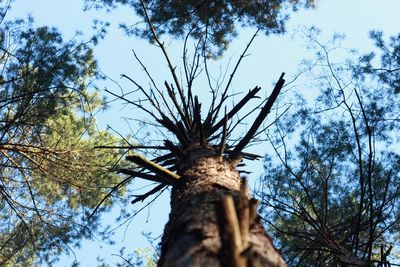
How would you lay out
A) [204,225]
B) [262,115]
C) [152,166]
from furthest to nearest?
[262,115], [152,166], [204,225]

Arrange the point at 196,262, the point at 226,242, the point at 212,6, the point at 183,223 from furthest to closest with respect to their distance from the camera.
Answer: the point at 212,6, the point at 183,223, the point at 196,262, the point at 226,242

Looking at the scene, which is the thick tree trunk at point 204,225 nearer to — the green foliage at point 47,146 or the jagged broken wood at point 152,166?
the jagged broken wood at point 152,166

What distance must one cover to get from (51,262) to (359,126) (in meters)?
5.37

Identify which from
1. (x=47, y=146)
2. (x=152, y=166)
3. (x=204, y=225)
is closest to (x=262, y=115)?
(x=152, y=166)

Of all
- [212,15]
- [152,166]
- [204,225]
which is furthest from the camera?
[212,15]

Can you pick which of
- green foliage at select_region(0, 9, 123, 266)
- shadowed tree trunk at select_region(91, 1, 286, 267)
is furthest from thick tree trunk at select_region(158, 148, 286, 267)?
green foliage at select_region(0, 9, 123, 266)

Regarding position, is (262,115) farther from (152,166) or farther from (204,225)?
(204,225)

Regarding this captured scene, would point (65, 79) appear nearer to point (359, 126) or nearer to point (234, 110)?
point (234, 110)

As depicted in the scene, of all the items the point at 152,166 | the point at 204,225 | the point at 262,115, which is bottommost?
the point at 204,225

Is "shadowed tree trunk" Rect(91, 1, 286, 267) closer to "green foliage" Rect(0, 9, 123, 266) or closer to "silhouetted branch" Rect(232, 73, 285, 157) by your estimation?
"silhouetted branch" Rect(232, 73, 285, 157)

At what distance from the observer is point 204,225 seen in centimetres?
167

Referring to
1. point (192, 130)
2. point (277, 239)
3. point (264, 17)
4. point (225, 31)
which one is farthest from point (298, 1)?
point (192, 130)

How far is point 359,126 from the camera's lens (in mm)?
6293

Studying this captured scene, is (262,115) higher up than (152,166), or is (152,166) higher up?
(262,115)
